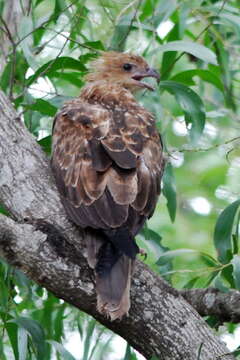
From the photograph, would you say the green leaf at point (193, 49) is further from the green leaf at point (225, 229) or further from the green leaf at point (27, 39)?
the green leaf at point (225, 229)

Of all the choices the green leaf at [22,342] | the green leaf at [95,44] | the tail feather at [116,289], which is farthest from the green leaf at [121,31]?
the green leaf at [22,342]

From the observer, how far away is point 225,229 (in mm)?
5441

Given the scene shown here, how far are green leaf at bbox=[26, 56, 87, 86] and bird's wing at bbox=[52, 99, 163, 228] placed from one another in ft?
0.88

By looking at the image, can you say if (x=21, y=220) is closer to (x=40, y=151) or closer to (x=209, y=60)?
(x=40, y=151)

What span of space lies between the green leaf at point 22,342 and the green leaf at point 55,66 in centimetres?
154

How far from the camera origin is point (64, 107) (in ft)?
19.4

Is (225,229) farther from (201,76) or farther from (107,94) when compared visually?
(107,94)

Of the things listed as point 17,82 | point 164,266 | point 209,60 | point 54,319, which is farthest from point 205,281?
point 17,82

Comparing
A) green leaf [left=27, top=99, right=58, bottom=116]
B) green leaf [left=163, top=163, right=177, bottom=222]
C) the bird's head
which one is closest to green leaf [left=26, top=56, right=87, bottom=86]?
green leaf [left=27, top=99, right=58, bottom=116]

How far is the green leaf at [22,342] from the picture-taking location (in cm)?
507

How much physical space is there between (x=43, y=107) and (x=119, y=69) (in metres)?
1.05

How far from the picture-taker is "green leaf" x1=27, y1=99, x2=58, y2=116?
5805mm

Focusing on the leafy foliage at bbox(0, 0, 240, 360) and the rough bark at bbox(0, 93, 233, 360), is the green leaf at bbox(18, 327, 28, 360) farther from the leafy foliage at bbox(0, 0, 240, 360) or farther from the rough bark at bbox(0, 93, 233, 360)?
the rough bark at bbox(0, 93, 233, 360)

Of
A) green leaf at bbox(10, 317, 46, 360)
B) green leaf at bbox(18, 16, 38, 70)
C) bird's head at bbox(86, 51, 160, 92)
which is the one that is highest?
green leaf at bbox(18, 16, 38, 70)
